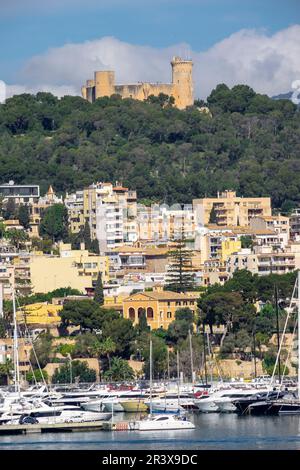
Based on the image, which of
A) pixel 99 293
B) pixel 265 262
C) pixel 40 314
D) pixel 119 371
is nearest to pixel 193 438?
pixel 119 371

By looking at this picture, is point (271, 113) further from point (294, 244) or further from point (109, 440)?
point (109, 440)

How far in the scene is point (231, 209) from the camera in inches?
2429

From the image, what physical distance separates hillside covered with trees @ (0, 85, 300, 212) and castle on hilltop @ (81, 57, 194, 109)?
2.27 feet

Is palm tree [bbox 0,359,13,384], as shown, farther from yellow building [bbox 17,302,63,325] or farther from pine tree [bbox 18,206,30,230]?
pine tree [bbox 18,206,30,230]

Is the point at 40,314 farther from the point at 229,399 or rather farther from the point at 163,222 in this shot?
the point at 163,222

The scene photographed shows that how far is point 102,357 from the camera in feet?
145

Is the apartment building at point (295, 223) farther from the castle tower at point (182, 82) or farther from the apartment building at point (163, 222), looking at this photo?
the castle tower at point (182, 82)

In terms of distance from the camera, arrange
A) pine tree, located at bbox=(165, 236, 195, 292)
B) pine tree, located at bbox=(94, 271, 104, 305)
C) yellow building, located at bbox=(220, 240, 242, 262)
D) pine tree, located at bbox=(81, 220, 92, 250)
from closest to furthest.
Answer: pine tree, located at bbox=(94, 271, 104, 305) < pine tree, located at bbox=(165, 236, 195, 292) < yellow building, located at bbox=(220, 240, 242, 262) < pine tree, located at bbox=(81, 220, 92, 250)

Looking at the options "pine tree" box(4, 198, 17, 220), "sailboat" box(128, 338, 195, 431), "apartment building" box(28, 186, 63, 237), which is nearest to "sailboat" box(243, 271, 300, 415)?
"sailboat" box(128, 338, 195, 431)

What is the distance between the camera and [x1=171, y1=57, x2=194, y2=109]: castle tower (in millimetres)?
73938

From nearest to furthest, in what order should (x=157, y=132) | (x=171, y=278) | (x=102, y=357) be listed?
(x=102, y=357) → (x=171, y=278) → (x=157, y=132)

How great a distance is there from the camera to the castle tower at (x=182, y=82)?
73938mm

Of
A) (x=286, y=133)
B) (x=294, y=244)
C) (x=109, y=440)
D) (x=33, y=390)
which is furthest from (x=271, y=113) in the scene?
(x=109, y=440)

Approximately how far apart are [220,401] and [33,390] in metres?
4.12
